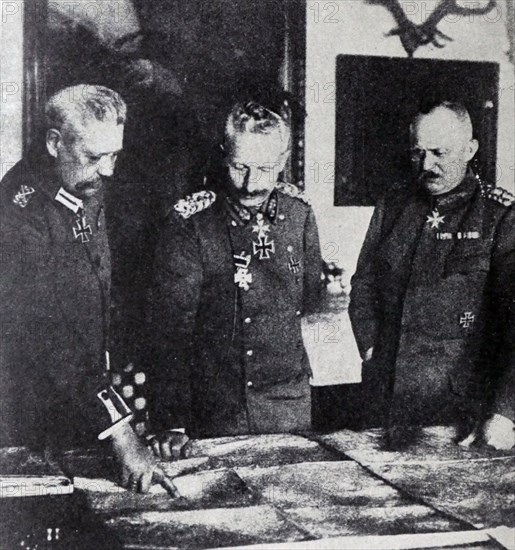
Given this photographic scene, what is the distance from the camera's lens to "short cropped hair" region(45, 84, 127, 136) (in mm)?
1957

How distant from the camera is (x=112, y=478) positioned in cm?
187

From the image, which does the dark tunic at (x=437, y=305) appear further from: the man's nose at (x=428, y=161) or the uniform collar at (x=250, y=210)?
the uniform collar at (x=250, y=210)

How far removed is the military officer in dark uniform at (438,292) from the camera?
2256 millimetres

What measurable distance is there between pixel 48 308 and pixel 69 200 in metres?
0.28

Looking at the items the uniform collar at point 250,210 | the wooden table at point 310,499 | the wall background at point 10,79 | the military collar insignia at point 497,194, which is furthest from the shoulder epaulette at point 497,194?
the wall background at point 10,79

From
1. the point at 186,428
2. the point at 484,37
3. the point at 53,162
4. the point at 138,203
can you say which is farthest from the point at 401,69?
the point at 186,428

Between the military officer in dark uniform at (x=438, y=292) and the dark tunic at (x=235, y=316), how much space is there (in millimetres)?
218

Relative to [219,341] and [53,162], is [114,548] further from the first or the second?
[53,162]

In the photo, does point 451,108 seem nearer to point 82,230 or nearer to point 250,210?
point 250,210

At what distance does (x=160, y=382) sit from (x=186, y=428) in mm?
145

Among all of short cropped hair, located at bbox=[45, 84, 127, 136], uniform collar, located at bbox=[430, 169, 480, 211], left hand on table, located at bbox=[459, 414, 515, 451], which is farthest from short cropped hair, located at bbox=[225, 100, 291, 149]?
left hand on table, located at bbox=[459, 414, 515, 451]

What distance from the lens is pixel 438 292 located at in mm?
2258

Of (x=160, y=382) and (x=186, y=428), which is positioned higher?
(x=160, y=382)

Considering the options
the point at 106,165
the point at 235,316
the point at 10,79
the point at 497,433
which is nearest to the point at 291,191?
the point at 235,316
